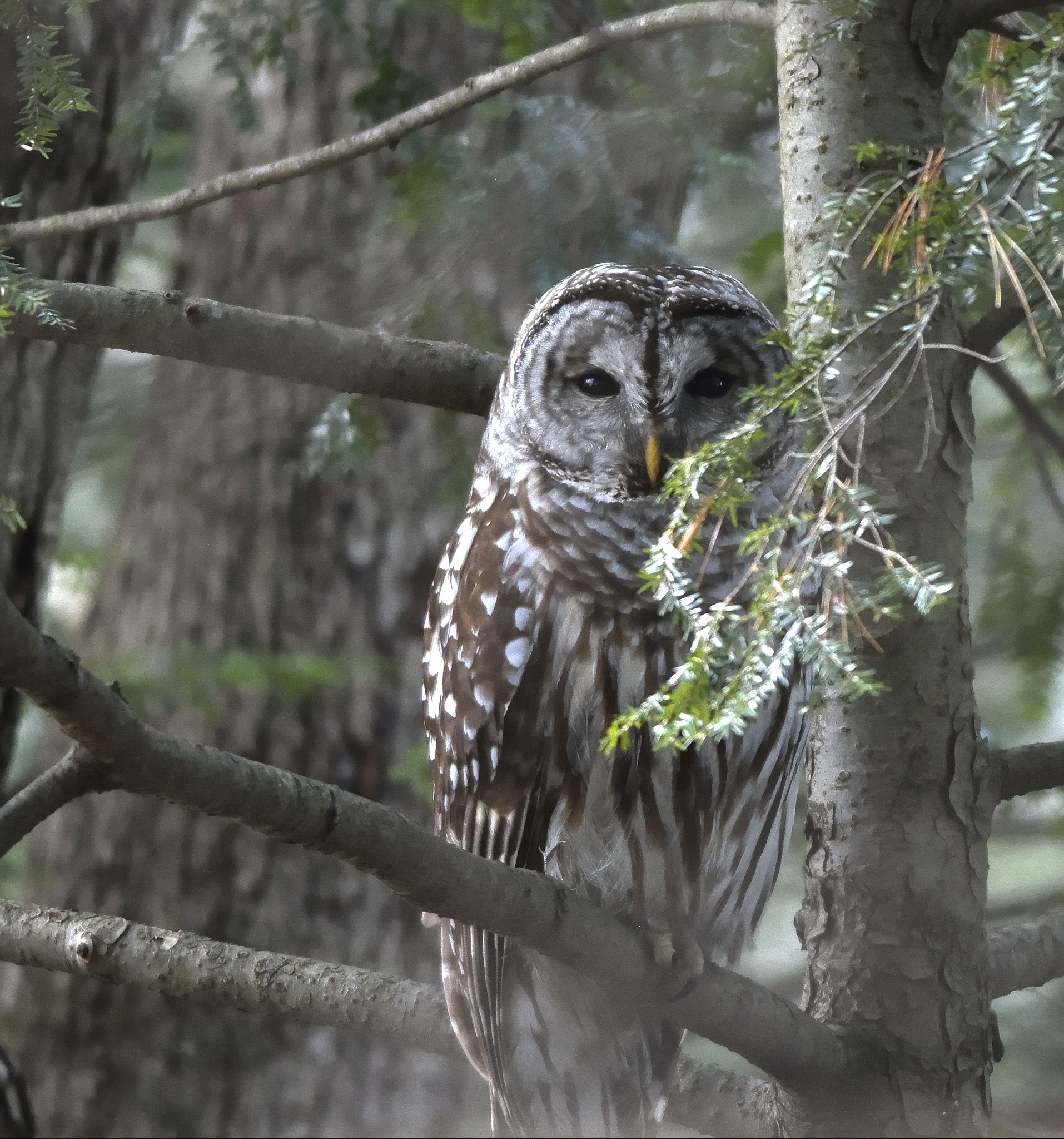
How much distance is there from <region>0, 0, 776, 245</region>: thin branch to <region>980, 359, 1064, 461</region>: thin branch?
101 centimetres

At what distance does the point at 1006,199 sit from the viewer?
1.57m

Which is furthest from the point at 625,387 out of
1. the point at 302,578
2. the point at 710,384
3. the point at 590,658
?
the point at 302,578

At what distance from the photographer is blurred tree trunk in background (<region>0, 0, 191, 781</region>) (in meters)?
3.61

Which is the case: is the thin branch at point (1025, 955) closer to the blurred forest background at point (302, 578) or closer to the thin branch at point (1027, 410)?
the thin branch at point (1027, 410)

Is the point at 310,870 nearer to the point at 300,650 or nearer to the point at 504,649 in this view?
the point at 300,650

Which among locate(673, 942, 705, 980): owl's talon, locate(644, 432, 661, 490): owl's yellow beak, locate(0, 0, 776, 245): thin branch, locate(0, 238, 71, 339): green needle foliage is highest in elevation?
locate(0, 0, 776, 245): thin branch

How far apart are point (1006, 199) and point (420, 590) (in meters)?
4.38

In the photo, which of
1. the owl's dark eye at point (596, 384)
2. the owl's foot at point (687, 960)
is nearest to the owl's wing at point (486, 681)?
the owl's dark eye at point (596, 384)

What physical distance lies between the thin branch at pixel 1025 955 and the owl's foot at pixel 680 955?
0.56 metres

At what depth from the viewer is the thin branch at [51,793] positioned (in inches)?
57.4

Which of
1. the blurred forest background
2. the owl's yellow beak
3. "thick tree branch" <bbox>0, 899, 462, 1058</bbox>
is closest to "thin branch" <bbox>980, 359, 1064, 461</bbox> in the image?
the blurred forest background

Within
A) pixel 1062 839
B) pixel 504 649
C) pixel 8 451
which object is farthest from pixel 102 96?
Answer: pixel 1062 839

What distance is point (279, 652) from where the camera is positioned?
18.5 ft

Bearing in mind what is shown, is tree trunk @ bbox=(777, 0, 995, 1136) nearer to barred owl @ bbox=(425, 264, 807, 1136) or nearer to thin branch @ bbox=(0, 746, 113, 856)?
barred owl @ bbox=(425, 264, 807, 1136)
